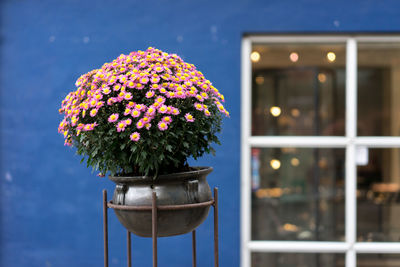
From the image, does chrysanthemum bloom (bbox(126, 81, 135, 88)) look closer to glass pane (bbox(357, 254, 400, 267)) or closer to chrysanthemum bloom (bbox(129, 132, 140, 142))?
chrysanthemum bloom (bbox(129, 132, 140, 142))

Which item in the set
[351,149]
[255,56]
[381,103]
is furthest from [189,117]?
[381,103]

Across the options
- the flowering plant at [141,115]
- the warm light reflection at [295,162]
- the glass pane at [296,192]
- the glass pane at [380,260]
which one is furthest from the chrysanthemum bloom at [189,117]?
the warm light reflection at [295,162]

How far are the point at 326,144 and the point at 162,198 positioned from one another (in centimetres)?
152

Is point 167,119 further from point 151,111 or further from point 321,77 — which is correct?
point 321,77

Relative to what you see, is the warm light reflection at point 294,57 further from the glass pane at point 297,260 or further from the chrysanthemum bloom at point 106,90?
the chrysanthemum bloom at point 106,90

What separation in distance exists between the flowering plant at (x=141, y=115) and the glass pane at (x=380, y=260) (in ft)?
6.33

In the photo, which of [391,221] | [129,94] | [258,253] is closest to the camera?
[129,94]

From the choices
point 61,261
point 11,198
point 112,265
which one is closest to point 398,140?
point 112,265

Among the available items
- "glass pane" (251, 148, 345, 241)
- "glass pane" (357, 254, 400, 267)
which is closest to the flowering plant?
"glass pane" (357, 254, 400, 267)

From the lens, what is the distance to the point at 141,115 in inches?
72.5

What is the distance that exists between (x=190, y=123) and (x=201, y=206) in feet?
1.10

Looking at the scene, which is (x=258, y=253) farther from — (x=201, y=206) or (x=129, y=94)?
(x=129, y=94)

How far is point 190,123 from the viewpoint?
6.26 ft

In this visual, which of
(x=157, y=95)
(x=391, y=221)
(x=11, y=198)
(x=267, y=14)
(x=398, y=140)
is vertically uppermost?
(x=267, y=14)
